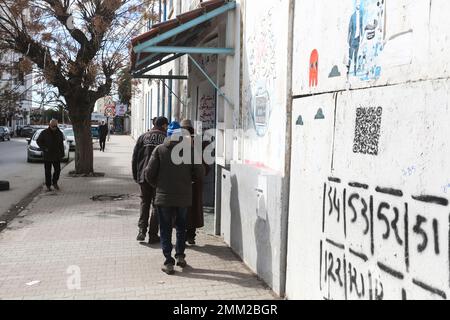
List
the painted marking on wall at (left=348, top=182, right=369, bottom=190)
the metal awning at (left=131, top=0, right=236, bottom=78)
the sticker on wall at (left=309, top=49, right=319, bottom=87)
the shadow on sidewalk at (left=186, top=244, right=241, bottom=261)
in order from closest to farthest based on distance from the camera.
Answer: the painted marking on wall at (left=348, top=182, right=369, bottom=190), the sticker on wall at (left=309, top=49, right=319, bottom=87), the shadow on sidewalk at (left=186, top=244, right=241, bottom=261), the metal awning at (left=131, top=0, right=236, bottom=78)

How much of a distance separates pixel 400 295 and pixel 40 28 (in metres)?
12.4

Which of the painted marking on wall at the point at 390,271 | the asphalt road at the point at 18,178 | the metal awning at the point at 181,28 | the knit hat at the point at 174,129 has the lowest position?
the asphalt road at the point at 18,178

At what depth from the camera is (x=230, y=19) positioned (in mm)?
6867

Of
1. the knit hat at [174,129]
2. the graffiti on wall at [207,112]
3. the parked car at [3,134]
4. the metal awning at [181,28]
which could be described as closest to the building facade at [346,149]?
the metal awning at [181,28]

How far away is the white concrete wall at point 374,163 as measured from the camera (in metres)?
2.52

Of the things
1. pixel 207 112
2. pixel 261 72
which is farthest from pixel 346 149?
pixel 207 112

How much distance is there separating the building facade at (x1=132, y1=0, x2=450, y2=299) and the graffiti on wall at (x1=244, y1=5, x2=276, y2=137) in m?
0.01

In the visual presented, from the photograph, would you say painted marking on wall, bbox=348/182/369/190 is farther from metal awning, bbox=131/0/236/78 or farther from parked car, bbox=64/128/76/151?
parked car, bbox=64/128/76/151

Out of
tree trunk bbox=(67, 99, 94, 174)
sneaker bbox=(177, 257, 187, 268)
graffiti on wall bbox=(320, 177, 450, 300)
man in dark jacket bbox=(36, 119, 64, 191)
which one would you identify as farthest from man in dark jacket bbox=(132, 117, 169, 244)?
tree trunk bbox=(67, 99, 94, 174)

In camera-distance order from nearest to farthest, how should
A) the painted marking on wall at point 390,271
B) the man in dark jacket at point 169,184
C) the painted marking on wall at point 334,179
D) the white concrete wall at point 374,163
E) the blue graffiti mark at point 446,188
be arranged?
the blue graffiti mark at point 446,188
the white concrete wall at point 374,163
the painted marking on wall at point 390,271
the painted marking on wall at point 334,179
the man in dark jacket at point 169,184

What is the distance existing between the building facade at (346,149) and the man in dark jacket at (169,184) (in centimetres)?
76

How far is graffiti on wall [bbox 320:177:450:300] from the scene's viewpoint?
8.18 ft

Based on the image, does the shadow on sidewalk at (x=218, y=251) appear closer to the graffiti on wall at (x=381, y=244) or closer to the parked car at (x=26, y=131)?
the graffiti on wall at (x=381, y=244)
